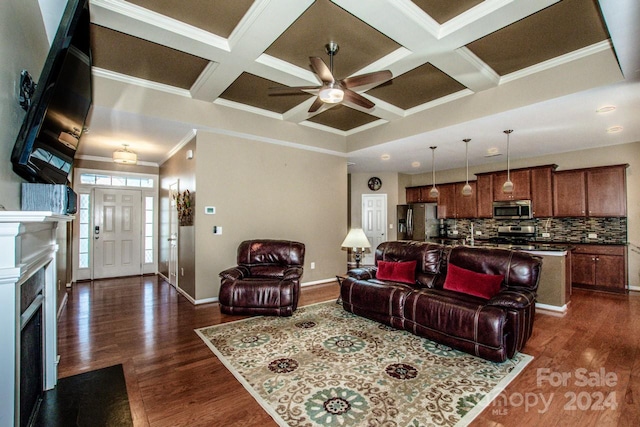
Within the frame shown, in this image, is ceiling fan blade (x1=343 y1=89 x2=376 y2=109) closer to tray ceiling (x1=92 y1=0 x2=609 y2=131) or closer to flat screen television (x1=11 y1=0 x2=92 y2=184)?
tray ceiling (x1=92 y1=0 x2=609 y2=131)

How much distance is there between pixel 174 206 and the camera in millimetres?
5637

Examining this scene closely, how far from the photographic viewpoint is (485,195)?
22.6ft

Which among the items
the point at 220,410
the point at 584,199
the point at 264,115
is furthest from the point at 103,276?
the point at 584,199

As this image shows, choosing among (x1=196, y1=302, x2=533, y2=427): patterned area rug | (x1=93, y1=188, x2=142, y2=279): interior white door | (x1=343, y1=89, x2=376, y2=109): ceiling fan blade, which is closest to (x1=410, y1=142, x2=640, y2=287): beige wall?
(x1=196, y1=302, x2=533, y2=427): patterned area rug

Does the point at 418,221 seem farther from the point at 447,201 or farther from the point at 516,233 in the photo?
the point at 516,233

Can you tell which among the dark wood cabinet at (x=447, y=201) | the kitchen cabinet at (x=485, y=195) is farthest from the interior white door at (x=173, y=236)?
the kitchen cabinet at (x=485, y=195)

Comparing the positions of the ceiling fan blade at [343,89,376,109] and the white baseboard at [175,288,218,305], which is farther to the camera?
the white baseboard at [175,288,218,305]

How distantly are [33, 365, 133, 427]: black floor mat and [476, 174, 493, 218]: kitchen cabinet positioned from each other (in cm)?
718

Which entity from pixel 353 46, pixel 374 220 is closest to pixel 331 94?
pixel 353 46

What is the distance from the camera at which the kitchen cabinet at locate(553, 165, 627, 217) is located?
5266mm

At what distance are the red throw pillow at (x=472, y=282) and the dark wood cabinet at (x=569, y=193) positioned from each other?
390 cm

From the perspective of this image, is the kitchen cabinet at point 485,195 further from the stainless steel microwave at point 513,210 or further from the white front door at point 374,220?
the white front door at point 374,220

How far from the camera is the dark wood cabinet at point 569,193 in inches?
220

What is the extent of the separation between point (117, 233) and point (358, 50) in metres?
6.23
